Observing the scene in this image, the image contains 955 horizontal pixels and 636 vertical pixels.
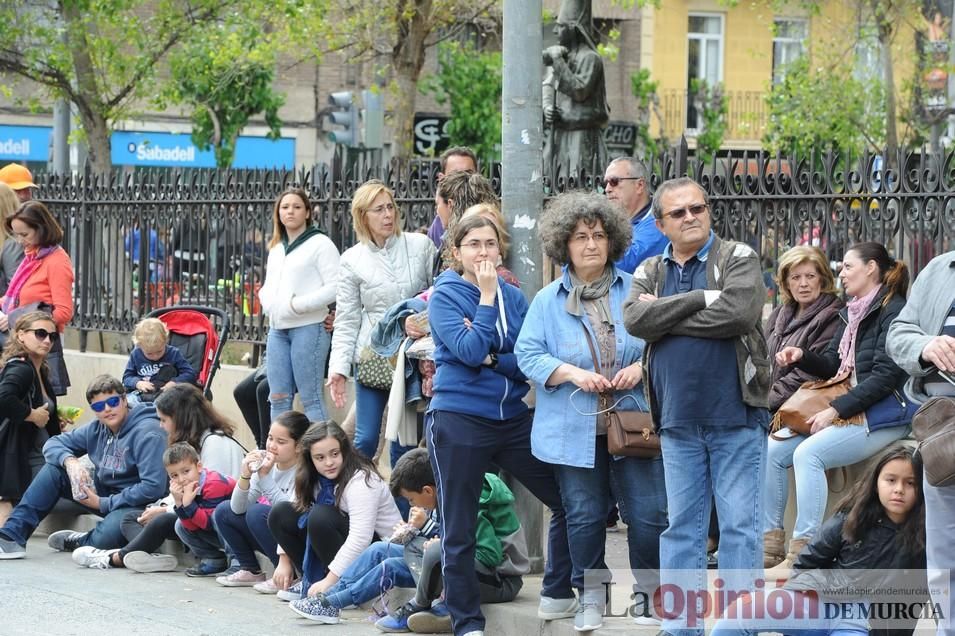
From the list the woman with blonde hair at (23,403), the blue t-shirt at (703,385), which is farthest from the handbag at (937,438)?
the woman with blonde hair at (23,403)

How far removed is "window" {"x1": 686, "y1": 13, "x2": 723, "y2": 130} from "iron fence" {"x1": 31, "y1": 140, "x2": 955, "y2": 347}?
968 inches

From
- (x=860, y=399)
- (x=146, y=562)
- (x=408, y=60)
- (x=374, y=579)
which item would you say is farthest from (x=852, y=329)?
(x=408, y=60)

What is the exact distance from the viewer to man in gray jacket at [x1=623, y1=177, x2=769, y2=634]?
625 centimetres

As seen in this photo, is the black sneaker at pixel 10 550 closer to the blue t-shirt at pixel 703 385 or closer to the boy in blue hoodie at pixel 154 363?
the boy in blue hoodie at pixel 154 363

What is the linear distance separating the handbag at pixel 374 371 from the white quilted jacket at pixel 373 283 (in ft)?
0.51

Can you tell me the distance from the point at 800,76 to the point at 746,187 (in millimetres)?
22731

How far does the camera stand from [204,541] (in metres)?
9.10

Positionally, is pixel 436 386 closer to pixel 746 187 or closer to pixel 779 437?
pixel 779 437

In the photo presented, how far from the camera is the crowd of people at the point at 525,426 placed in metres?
6.28

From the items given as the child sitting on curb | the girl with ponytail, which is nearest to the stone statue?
the child sitting on curb

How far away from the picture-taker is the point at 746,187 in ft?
28.9

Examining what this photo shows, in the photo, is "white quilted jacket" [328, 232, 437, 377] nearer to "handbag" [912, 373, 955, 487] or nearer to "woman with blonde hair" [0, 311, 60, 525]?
"woman with blonde hair" [0, 311, 60, 525]

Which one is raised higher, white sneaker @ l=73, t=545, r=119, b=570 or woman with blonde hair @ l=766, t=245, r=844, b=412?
woman with blonde hair @ l=766, t=245, r=844, b=412

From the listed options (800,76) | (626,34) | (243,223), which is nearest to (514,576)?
(243,223)
